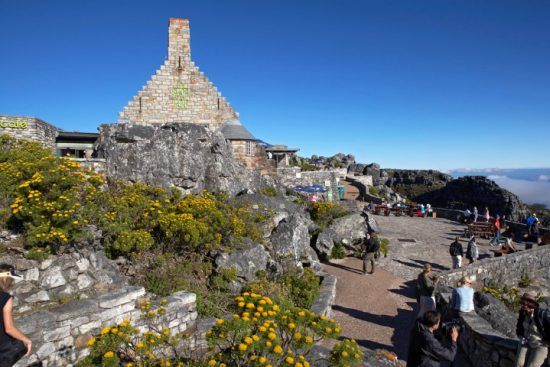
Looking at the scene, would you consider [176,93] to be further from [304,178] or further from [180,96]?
[304,178]

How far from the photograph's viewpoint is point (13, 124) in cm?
1188

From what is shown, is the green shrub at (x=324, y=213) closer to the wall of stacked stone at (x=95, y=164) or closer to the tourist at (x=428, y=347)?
the wall of stacked stone at (x=95, y=164)

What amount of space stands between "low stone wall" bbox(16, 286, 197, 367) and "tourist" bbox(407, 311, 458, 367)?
14.0 ft

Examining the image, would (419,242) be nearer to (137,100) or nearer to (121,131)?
(121,131)

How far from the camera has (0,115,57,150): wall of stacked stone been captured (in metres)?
11.8

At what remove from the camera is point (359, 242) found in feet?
47.4

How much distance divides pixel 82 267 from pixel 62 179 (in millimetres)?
2115

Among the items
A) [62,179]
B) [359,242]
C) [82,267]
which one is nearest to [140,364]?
[82,267]

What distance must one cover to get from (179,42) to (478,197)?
192 ft

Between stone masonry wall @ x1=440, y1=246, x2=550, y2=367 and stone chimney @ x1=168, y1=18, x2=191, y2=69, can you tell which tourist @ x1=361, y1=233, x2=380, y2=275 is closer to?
stone masonry wall @ x1=440, y1=246, x2=550, y2=367

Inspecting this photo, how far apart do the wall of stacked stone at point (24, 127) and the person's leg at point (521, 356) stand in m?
15.9

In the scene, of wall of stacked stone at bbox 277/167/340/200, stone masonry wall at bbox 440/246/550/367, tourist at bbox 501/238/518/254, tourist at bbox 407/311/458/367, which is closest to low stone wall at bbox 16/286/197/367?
tourist at bbox 407/311/458/367

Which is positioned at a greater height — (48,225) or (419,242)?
(48,225)

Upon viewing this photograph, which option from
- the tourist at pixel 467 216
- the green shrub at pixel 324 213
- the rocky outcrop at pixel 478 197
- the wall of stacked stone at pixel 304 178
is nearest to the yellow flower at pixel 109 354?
the green shrub at pixel 324 213
